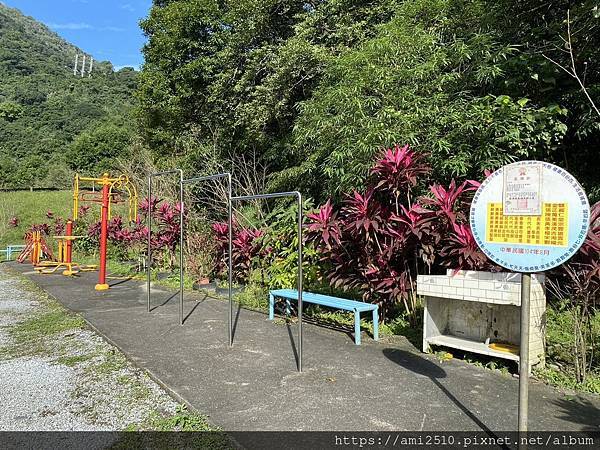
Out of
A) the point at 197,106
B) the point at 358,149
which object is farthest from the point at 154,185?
the point at 358,149

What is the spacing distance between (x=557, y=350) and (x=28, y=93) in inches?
2053

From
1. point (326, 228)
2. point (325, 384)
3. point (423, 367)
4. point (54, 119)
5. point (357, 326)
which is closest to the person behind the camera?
point (325, 384)

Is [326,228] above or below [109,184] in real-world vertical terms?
below

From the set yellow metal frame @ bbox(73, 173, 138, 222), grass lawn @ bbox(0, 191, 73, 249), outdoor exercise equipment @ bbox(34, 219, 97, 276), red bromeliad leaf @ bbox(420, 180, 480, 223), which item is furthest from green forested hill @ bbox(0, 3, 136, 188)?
red bromeliad leaf @ bbox(420, 180, 480, 223)

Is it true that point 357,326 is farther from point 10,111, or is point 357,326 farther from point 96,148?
point 10,111

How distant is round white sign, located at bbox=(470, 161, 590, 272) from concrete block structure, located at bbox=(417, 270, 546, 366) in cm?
161

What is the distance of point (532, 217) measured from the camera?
2.38 m

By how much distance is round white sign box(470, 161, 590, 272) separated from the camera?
2268 mm

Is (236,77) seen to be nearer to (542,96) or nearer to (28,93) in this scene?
(542,96)

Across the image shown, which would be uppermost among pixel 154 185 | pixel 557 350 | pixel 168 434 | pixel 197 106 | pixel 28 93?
pixel 28 93

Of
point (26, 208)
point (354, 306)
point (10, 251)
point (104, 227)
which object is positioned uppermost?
point (26, 208)

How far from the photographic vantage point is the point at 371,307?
16.4ft

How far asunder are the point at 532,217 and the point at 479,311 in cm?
243

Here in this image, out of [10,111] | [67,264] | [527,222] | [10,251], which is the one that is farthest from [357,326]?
[10,111]
